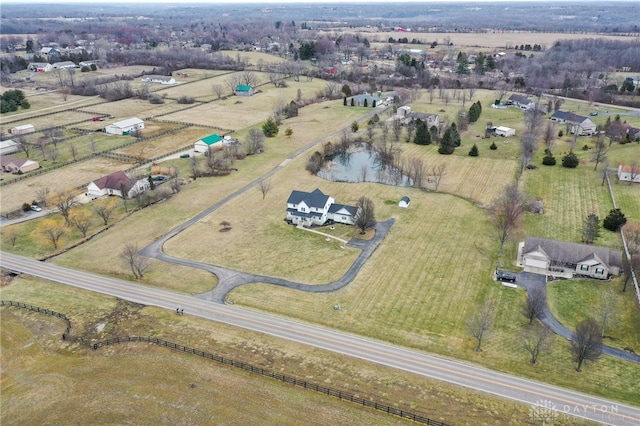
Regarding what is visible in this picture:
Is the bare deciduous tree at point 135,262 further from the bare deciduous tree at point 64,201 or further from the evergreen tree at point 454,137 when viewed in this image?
the evergreen tree at point 454,137

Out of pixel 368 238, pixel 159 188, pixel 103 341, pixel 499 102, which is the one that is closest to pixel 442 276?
pixel 368 238

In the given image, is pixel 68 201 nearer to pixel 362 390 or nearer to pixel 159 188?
pixel 159 188

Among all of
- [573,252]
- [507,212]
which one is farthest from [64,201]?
[573,252]

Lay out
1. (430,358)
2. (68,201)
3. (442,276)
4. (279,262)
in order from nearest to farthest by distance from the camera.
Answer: (430,358)
(442,276)
(279,262)
(68,201)

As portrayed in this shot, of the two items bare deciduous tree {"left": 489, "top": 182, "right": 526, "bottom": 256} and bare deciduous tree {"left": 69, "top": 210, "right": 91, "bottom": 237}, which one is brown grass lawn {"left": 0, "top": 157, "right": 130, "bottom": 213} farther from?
bare deciduous tree {"left": 489, "top": 182, "right": 526, "bottom": 256}

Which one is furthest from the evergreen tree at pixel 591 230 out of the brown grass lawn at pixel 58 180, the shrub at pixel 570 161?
the brown grass lawn at pixel 58 180
